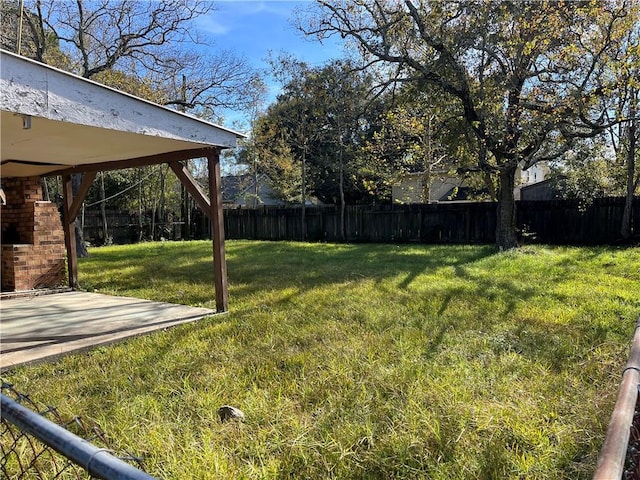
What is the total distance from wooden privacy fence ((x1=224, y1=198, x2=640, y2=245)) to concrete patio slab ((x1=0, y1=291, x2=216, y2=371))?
28.7 feet

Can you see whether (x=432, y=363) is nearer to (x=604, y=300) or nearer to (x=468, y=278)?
(x=604, y=300)

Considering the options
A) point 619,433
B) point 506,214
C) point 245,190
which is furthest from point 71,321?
point 245,190

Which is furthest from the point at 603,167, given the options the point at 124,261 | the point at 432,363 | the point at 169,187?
the point at 169,187

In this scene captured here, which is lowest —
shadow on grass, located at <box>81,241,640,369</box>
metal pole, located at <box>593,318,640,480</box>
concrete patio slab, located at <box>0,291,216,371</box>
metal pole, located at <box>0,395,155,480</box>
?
concrete patio slab, located at <box>0,291,216,371</box>

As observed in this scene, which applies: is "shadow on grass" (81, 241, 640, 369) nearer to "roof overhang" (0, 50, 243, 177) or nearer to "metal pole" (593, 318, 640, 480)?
"metal pole" (593, 318, 640, 480)

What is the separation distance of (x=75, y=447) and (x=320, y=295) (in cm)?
452

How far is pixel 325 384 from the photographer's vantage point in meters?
2.72

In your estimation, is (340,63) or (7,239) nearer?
(7,239)

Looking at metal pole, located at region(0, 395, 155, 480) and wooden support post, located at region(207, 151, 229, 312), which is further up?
wooden support post, located at region(207, 151, 229, 312)

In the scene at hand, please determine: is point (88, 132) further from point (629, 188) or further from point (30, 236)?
point (629, 188)

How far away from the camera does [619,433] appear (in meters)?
1.06

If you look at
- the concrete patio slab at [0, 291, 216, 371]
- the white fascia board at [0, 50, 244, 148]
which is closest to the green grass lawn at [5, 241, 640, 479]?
the concrete patio slab at [0, 291, 216, 371]

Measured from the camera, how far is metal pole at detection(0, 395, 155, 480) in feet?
2.48

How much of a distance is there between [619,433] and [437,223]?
11.5 m
